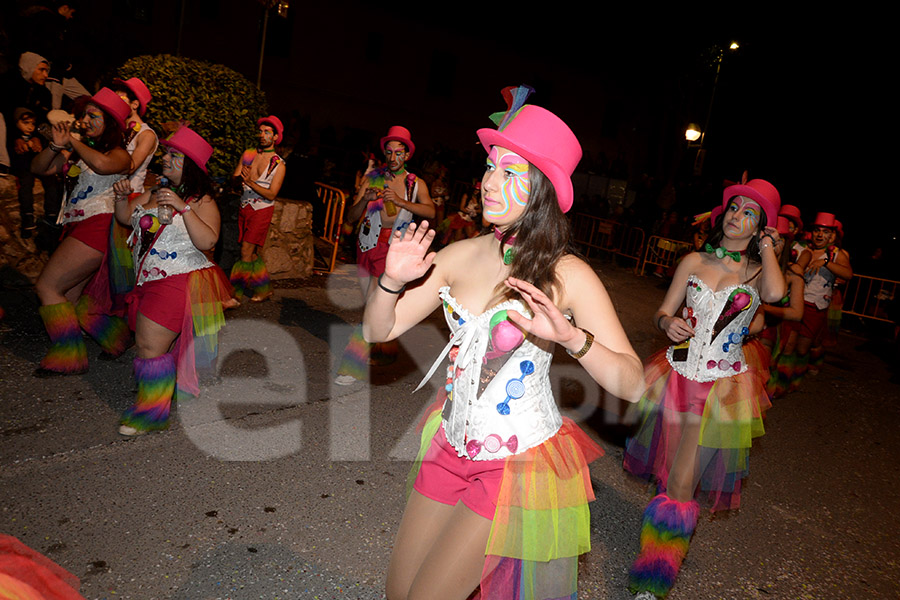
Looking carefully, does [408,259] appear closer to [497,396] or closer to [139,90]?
[497,396]

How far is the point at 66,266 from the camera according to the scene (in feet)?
17.1

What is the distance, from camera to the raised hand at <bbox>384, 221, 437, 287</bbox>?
2.62 meters

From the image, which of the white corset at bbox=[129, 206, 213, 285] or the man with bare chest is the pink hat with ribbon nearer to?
the white corset at bbox=[129, 206, 213, 285]

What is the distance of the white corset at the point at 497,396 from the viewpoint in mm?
2559

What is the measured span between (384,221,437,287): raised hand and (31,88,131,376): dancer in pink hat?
3533mm

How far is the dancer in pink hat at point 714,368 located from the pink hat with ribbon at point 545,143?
1.86 meters

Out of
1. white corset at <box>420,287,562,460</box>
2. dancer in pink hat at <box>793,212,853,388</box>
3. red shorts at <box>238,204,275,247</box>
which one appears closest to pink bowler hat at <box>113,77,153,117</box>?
red shorts at <box>238,204,275,247</box>

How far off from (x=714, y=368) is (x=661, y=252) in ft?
44.5

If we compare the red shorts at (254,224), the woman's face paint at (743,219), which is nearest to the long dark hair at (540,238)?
the woman's face paint at (743,219)

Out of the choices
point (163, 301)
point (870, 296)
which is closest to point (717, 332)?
point (163, 301)

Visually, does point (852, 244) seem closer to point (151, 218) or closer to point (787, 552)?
point (787, 552)

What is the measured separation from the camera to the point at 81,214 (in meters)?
5.34

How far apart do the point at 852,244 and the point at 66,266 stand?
21.2 m

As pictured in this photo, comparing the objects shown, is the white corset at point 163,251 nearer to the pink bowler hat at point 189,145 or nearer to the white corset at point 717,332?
the pink bowler hat at point 189,145
